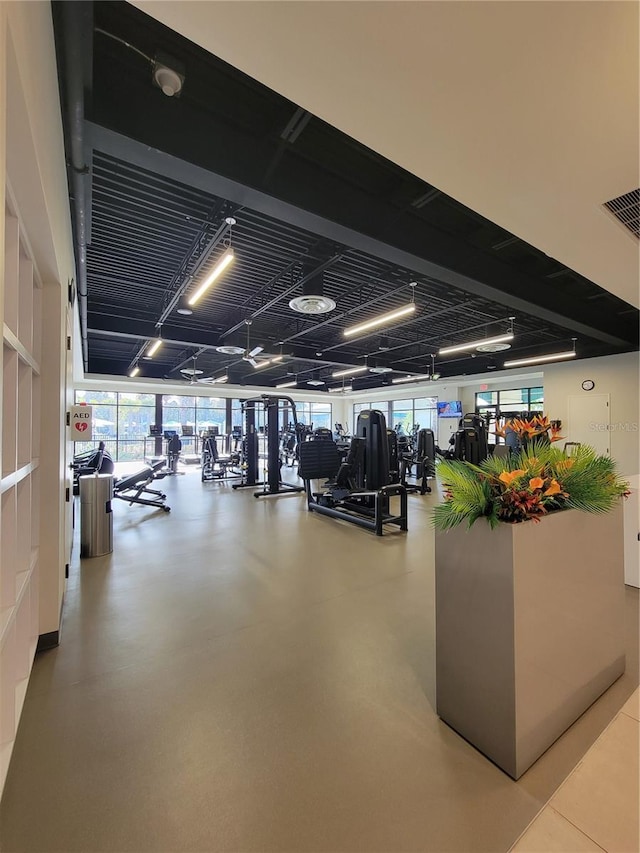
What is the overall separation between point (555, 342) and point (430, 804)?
9.80 metres

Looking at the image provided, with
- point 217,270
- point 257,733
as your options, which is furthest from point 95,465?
point 257,733

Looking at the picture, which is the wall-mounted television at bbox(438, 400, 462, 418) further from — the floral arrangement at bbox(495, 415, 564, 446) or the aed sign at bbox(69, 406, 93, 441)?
the aed sign at bbox(69, 406, 93, 441)

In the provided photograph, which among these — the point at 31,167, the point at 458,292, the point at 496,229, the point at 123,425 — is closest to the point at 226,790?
the point at 31,167

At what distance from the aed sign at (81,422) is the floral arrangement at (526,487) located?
130 inches

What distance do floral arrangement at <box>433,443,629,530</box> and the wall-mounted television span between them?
42.7ft

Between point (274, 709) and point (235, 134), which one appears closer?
point (274, 709)

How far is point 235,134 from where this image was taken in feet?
9.05

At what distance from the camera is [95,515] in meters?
4.42

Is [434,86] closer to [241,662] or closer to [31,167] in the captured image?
[31,167]

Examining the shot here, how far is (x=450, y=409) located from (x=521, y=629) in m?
14.0

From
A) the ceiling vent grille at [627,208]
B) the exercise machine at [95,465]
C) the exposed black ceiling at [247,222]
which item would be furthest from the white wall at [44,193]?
the exercise machine at [95,465]

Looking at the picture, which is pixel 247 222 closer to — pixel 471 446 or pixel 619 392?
pixel 471 446

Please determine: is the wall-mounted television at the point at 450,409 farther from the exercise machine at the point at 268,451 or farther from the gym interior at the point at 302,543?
the gym interior at the point at 302,543

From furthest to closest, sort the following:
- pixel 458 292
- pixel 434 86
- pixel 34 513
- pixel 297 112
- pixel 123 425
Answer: pixel 123 425
pixel 458 292
pixel 297 112
pixel 34 513
pixel 434 86
